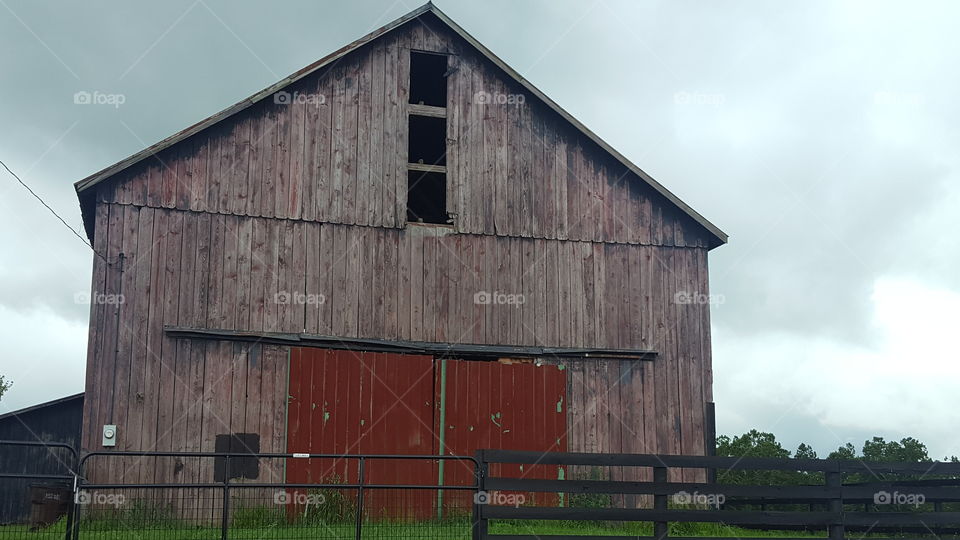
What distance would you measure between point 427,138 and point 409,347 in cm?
517

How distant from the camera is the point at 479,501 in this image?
1123 centimetres

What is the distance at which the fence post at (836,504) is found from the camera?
12.3 meters

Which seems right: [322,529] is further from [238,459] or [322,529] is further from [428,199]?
[428,199]

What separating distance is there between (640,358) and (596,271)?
174cm

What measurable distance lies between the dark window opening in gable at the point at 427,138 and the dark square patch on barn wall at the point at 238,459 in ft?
19.4

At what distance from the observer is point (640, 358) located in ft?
57.1

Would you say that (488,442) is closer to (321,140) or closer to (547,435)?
(547,435)

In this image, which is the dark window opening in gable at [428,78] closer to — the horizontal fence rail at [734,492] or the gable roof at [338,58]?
the gable roof at [338,58]

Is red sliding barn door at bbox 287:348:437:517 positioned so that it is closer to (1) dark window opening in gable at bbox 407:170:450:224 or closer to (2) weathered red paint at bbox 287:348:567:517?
(2) weathered red paint at bbox 287:348:567:517

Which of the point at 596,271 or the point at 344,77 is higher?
the point at 344,77

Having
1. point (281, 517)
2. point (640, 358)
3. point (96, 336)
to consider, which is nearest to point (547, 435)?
point (640, 358)

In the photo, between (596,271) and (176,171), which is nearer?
(176,171)

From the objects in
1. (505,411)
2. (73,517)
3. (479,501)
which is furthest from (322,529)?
(505,411)

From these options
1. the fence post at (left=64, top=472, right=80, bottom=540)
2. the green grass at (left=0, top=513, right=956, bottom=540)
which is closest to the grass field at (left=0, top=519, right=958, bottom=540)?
the green grass at (left=0, top=513, right=956, bottom=540)
